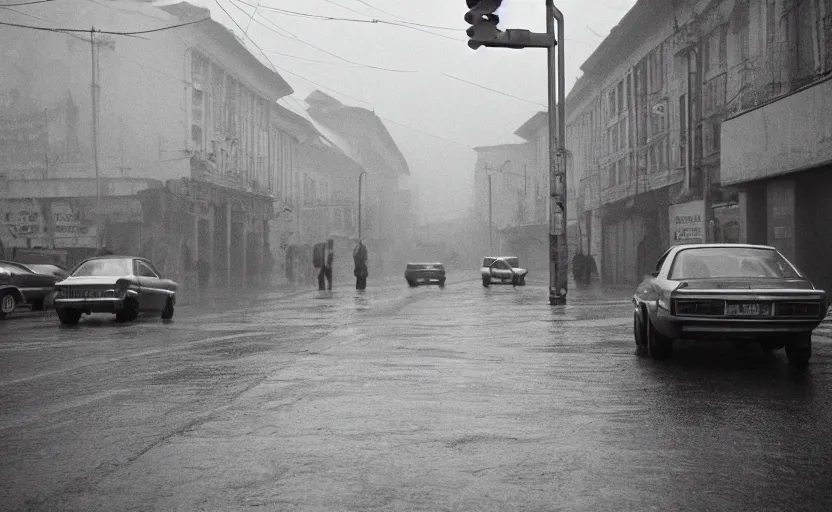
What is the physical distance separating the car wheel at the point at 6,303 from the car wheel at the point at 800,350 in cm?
1728

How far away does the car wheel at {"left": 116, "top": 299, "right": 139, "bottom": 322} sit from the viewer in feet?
56.0

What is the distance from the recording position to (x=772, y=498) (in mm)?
4203

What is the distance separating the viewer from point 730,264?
10.0 m

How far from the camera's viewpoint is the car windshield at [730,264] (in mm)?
9820

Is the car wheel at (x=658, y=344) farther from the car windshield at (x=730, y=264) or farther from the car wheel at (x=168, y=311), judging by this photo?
the car wheel at (x=168, y=311)

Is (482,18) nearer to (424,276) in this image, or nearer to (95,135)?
(424,276)

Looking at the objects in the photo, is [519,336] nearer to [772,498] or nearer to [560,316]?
[560,316]

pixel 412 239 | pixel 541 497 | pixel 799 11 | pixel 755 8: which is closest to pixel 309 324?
pixel 541 497

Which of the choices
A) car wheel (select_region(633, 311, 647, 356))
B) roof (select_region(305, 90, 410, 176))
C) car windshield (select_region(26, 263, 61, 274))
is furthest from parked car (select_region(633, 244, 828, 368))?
roof (select_region(305, 90, 410, 176))

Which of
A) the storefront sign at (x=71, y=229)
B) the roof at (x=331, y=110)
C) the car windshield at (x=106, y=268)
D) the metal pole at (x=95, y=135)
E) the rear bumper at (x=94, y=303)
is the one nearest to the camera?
the rear bumper at (x=94, y=303)

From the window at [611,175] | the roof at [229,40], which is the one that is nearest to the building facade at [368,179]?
the roof at [229,40]

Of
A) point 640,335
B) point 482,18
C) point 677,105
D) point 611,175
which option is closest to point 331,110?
point 611,175

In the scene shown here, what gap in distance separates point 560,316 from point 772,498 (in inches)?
551

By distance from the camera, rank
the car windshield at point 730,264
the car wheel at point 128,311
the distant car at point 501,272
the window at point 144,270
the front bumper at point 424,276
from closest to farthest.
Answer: the car windshield at point 730,264 < the car wheel at point 128,311 < the window at point 144,270 < the distant car at point 501,272 < the front bumper at point 424,276
